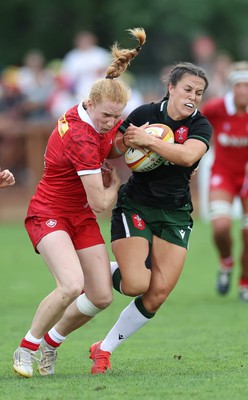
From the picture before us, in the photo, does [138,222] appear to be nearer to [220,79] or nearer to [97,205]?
[97,205]

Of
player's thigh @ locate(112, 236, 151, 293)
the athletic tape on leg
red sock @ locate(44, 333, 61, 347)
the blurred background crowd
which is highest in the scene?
player's thigh @ locate(112, 236, 151, 293)

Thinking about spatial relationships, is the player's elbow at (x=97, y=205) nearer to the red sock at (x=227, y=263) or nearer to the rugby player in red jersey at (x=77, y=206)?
the rugby player in red jersey at (x=77, y=206)

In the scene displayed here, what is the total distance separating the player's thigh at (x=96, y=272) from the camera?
282 inches

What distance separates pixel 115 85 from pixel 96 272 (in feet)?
4.04

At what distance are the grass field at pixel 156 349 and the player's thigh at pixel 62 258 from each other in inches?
25.2

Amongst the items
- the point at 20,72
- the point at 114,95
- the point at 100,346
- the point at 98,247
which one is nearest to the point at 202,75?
the point at 114,95

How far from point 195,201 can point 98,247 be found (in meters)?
11.8

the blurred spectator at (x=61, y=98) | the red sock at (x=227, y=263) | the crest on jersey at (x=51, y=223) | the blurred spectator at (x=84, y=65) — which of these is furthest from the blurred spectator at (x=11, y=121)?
the crest on jersey at (x=51, y=223)

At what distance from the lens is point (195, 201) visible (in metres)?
18.9

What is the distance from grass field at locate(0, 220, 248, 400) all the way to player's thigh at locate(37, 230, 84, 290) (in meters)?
0.64

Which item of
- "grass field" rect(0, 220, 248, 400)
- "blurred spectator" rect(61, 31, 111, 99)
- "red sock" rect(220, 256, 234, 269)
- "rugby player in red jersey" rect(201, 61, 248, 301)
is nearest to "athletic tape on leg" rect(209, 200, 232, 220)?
"rugby player in red jersey" rect(201, 61, 248, 301)

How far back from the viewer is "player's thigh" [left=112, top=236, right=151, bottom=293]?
7.20 metres

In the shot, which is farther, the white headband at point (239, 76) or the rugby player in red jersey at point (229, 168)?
the rugby player in red jersey at point (229, 168)

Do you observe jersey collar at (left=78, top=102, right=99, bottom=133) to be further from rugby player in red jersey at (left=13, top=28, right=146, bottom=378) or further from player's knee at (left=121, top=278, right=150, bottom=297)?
player's knee at (left=121, top=278, right=150, bottom=297)
